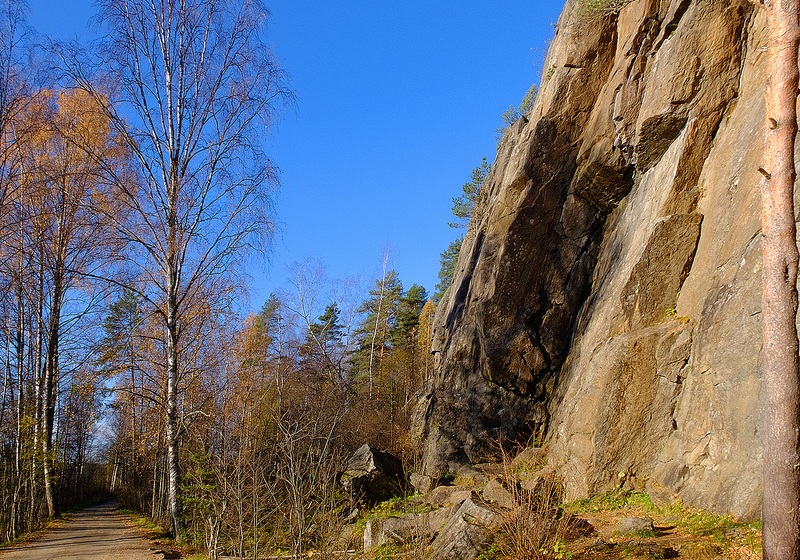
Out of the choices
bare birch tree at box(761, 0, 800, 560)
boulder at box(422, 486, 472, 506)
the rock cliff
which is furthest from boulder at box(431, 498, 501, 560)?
boulder at box(422, 486, 472, 506)

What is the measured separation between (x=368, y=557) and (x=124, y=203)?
924 centimetres

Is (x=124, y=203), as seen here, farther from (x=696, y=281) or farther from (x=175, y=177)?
(x=696, y=281)

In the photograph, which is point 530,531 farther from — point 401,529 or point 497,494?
point 401,529

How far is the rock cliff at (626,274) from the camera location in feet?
25.5

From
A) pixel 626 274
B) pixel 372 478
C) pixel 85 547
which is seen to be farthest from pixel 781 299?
pixel 372 478

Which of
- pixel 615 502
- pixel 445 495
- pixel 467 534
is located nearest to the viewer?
pixel 467 534

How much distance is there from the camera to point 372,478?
1605cm

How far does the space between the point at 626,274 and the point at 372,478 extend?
950cm

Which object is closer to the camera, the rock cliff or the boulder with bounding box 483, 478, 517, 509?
the rock cliff

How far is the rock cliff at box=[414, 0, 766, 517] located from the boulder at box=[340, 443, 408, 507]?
3.75 feet

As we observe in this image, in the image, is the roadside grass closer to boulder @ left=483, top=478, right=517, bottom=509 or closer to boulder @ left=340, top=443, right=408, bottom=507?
boulder @ left=483, top=478, right=517, bottom=509

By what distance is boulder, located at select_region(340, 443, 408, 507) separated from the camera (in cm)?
1557

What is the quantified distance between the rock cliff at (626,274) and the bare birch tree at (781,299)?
1.33 metres

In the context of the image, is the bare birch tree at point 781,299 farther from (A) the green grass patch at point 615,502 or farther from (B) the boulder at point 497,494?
(B) the boulder at point 497,494
